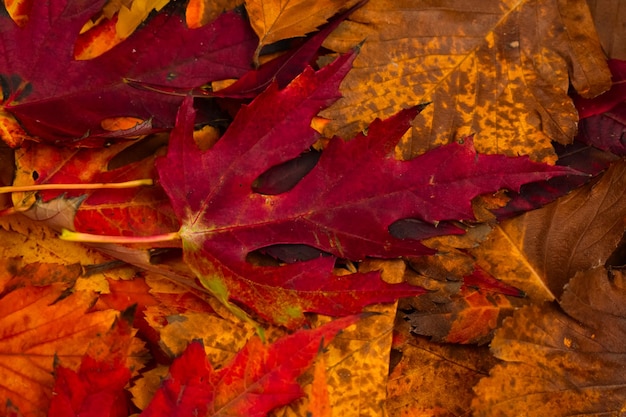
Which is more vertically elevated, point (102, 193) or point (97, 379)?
point (102, 193)

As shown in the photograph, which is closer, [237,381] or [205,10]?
[237,381]

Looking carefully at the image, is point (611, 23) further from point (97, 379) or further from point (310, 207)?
point (97, 379)

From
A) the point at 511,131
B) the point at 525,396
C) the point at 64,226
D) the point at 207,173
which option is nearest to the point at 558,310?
the point at 525,396

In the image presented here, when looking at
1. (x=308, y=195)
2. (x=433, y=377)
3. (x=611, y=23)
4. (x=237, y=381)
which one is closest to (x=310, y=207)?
(x=308, y=195)

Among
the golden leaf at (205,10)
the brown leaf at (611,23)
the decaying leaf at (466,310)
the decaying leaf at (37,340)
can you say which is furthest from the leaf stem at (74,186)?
the brown leaf at (611,23)

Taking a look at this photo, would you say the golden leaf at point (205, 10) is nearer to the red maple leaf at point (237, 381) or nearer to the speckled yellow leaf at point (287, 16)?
the speckled yellow leaf at point (287, 16)

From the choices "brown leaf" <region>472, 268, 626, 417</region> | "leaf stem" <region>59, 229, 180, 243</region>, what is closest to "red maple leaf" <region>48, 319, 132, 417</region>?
"leaf stem" <region>59, 229, 180, 243</region>

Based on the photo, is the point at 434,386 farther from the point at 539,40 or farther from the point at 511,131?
the point at 539,40
